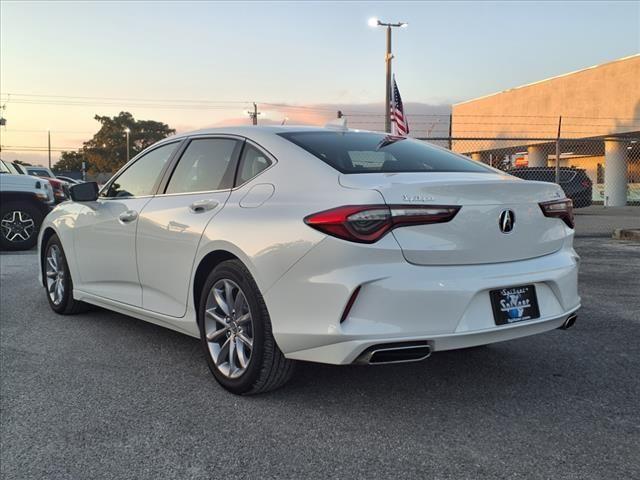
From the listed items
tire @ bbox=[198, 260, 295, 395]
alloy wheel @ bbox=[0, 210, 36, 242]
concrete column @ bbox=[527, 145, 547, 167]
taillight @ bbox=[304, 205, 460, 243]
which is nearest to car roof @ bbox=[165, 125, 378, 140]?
tire @ bbox=[198, 260, 295, 395]

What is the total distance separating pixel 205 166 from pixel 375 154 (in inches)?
46.1

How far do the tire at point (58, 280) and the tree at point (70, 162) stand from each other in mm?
96969

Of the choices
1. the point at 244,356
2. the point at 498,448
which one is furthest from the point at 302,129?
the point at 498,448

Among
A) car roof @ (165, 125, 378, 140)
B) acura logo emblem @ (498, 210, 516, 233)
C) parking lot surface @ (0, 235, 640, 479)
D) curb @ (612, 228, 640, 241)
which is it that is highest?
car roof @ (165, 125, 378, 140)

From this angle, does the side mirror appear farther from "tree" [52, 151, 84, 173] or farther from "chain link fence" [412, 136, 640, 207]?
"tree" [52, 151, 84, 173]

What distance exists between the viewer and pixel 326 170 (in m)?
3.41

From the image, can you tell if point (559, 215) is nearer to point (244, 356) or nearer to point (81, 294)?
point (244, 356)

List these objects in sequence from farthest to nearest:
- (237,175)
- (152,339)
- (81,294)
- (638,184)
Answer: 1. (638,184)
2. (81,294)
3. (152,339)
4. (237,175)

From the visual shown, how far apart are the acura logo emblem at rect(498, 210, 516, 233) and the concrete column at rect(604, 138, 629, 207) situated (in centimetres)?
2704

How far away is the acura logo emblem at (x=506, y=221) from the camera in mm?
3287

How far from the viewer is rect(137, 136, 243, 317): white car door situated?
3.95 m

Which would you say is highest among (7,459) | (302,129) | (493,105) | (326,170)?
(493,105)

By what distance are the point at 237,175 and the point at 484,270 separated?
1619 millimetres

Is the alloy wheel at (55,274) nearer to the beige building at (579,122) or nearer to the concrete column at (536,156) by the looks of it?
the beige building at (579,122)
